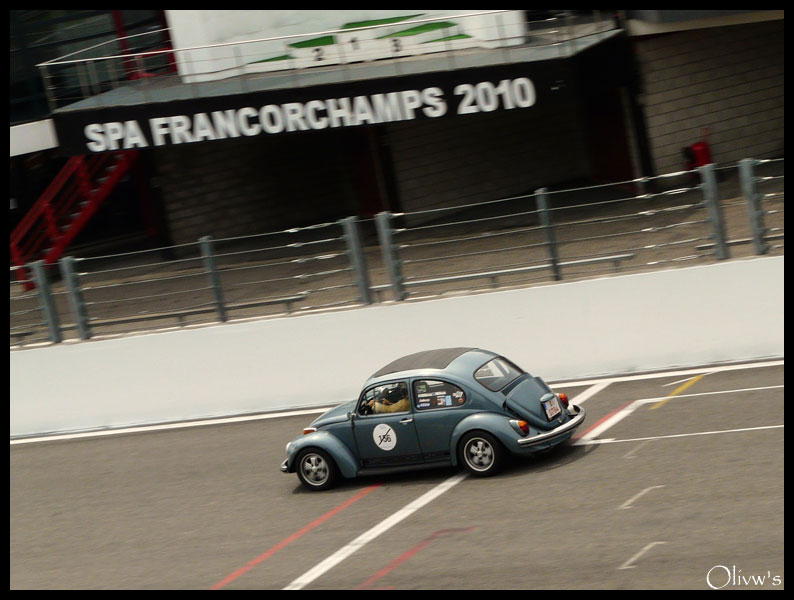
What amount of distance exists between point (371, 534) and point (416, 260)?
5796 millimetres

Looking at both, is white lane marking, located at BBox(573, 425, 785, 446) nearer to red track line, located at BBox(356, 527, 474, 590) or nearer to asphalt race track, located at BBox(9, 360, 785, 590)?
asphalt race track, located at BBox(9, 360, 785, 590)

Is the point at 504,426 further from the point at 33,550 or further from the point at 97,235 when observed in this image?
the point at 97,235

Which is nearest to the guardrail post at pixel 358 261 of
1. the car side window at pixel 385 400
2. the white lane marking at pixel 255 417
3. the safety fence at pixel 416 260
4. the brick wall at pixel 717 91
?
the safety fence at pixel 416 260

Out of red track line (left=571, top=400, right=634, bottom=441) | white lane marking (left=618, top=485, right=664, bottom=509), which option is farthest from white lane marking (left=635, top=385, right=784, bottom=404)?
white lane marking (left=618, top=485, right=664, bottom=509)

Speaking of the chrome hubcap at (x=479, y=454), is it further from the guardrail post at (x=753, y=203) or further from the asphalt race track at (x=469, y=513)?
the guardrail post at (x=753, y=203)

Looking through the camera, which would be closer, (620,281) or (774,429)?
(774,429)

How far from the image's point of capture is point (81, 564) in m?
Answer: 11.1

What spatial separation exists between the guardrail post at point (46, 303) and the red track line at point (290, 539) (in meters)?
7.13

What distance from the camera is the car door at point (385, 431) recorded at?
1174 cm

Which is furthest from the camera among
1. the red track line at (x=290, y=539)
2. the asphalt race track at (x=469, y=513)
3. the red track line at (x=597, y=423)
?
the red track line at (x=597, y=423)

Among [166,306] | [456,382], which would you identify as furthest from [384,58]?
[456,382]

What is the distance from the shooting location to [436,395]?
11.7 metres

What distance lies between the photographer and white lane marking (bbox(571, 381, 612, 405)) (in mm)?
13789

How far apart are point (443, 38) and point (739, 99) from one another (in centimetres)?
735
